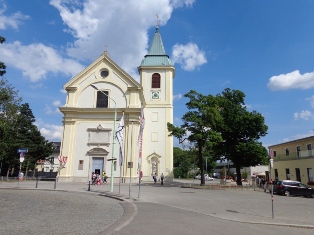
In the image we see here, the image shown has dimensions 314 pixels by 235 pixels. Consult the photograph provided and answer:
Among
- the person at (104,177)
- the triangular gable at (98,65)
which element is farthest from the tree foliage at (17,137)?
the person at (104,177)

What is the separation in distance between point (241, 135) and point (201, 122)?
876 centimetres

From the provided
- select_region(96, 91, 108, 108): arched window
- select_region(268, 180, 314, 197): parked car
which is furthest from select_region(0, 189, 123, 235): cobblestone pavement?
select_region(96, 91, 108, 108): arched window

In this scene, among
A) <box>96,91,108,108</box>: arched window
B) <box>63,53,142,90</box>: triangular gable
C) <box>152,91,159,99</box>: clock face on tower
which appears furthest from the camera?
<box>152,91,159,99</box>: clock face on tower

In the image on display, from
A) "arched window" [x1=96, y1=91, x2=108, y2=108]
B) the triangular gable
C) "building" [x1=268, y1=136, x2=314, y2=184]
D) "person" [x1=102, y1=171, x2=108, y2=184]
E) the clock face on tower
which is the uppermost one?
the triangular gable

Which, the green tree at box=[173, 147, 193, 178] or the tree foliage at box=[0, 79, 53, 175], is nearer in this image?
the tree foliage at box=[0, 79, 53, 175]

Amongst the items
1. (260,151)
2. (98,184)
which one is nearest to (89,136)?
(98,184)

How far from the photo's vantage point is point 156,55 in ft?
168

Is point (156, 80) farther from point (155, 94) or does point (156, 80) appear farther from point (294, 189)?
point (294, 189)

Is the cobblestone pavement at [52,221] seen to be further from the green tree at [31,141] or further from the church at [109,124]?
the green tree at [31,141]

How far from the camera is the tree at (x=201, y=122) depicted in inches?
1296

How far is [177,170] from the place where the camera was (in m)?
90.8

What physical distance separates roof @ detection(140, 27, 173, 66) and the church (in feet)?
12.1

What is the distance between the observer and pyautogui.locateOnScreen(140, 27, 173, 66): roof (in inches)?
1971

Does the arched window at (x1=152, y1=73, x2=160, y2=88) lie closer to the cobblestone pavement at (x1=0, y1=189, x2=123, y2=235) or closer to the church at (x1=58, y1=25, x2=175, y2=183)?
the church at (x1=58, y1=25, x2=175, y2=183)
